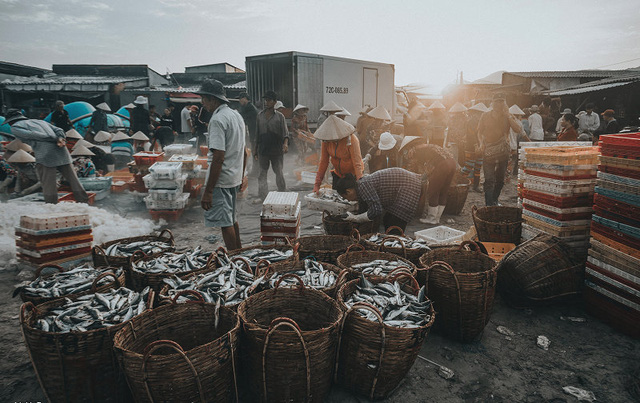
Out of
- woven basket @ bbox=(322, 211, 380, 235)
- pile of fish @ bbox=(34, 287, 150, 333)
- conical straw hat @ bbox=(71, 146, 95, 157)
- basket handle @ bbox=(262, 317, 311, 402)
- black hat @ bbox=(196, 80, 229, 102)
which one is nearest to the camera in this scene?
basket handle @ bbox=(262, 317, 311, 402)

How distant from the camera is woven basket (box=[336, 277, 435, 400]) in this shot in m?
2.71

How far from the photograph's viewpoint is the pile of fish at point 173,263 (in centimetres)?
378

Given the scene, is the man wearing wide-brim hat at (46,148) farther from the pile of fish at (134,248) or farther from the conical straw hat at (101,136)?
the conical straw hat at (101,136)

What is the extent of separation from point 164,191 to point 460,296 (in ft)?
20.8

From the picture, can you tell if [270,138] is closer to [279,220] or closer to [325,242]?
[279,220]

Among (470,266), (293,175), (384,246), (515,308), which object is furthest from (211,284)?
(293,175)

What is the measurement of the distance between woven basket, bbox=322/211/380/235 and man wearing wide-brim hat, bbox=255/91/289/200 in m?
3.75

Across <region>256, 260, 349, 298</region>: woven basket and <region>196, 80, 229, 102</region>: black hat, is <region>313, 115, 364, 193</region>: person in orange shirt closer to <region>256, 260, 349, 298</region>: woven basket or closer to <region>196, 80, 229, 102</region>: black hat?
<region>196, 80, 229, 102</region>: black hat

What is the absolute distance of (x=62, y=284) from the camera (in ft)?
11.4

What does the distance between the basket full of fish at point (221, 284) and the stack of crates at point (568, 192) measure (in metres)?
3.77

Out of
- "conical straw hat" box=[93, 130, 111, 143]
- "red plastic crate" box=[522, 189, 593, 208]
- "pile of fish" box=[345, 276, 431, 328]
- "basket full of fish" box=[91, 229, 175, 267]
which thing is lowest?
"pile of fish" box=[345, 276, 431, 328]

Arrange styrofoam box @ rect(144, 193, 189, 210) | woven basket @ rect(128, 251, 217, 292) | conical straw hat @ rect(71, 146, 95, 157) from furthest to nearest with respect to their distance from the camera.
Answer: conical straw hat @ rect(71, 146, 95, 157)
styrofoam box @ rect(144, 193, 189, 210)
woven basket @ rect(128, 251, 217, 292)

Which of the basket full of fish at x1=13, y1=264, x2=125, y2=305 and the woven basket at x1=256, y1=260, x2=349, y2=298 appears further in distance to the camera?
the woven basket at x1=256, y1=260, x2=349, y2=298

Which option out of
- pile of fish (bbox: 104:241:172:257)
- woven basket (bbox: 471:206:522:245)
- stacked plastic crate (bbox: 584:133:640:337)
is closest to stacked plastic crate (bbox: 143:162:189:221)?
pile of fish (bbox: 104:241:172:257)
